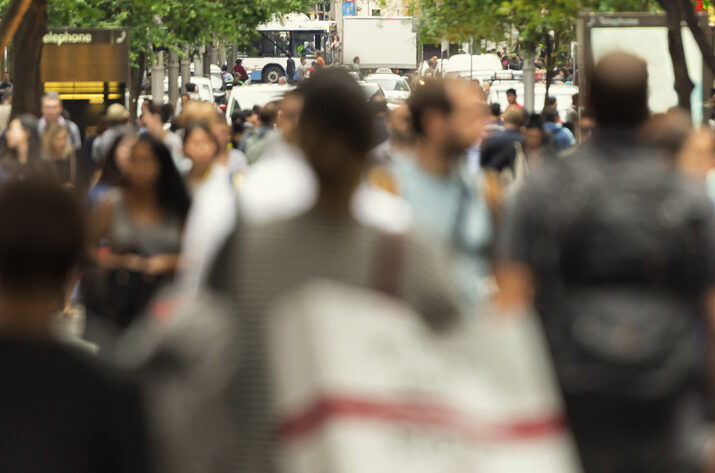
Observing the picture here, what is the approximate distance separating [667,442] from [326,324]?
5.31 feet

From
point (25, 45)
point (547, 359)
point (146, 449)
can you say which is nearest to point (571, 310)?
point (547, 359)

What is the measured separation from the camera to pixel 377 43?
193 ft

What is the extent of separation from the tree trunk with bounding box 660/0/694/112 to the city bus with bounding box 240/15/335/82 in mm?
57218

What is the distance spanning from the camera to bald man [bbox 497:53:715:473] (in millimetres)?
4211

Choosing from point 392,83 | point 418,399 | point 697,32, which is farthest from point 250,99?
point 392,83

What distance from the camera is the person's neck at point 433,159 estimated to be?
5711 millimetres

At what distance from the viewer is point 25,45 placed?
19.8 metres

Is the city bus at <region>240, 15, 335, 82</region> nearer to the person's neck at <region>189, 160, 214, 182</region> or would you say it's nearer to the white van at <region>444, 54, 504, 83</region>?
the white van at <region>444, 54, 504, 83</region>

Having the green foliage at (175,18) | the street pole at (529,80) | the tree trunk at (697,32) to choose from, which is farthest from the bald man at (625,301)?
the street pole at (529,80)

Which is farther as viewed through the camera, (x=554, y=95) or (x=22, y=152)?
(x=554, y=95)

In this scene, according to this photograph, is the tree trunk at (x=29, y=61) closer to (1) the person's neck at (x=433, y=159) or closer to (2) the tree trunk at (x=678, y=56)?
(2) the tree trunk at (x=678, y=56)

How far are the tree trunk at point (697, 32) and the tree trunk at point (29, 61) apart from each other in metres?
7.83

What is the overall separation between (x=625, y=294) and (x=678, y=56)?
11.7m

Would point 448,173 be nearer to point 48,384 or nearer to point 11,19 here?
point 48,384
